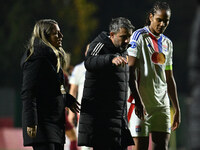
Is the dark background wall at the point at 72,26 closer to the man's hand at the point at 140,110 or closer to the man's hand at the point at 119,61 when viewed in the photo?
the man's hand at the point at 140,110

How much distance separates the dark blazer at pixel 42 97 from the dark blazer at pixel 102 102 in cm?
33

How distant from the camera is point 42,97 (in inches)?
227

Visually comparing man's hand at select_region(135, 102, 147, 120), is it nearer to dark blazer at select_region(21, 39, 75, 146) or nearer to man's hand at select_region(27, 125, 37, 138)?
dark blazer at select_region(21, 39, 75, 146)

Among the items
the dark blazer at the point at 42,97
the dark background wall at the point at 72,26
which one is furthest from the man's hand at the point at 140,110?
the dark background wall at the point at 72,26

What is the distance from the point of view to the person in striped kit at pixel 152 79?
22.7 feet

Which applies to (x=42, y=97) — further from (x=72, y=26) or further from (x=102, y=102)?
(x=72, y=26)

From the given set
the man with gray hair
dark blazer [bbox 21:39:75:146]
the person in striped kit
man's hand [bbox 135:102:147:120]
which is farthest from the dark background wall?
dark blazer [bbox 21:39:75:146]

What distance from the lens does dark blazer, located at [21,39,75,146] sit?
5664 mm

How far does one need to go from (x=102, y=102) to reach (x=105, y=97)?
50 millimetres

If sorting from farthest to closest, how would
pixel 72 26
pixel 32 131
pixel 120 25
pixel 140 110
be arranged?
pixel 72 26, pixel 140 110, pixel 120 25, pixel 32 131

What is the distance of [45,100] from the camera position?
5.78 meters

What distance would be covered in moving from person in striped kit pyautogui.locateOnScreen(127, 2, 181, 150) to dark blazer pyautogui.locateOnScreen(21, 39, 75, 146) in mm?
1233

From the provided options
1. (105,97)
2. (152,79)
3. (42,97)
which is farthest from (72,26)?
(42,97)

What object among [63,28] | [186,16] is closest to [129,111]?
[63,28]
